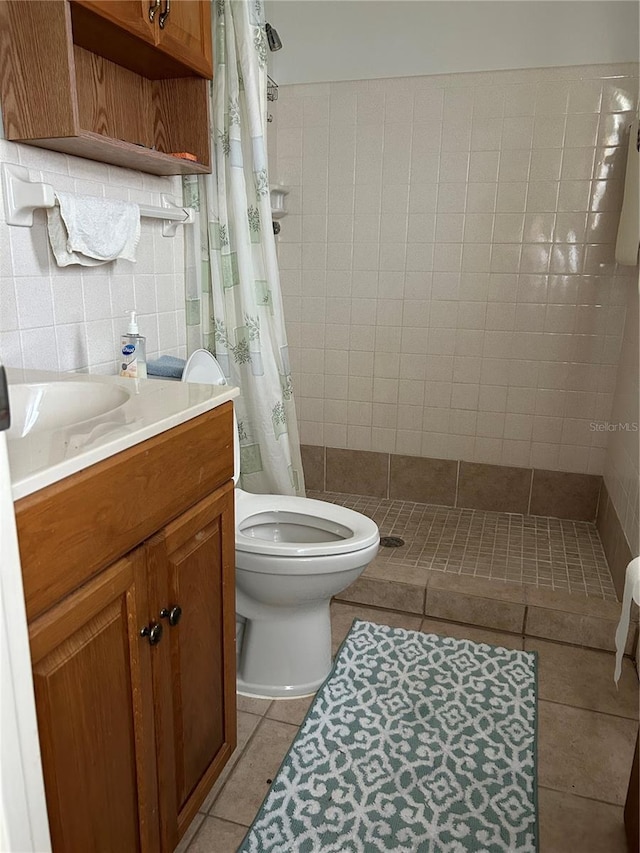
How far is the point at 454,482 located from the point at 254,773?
64.8 inches

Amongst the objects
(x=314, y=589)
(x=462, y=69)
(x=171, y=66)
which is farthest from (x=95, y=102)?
(x=462, y=69)

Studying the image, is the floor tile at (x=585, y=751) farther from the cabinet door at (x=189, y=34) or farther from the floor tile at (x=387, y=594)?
the cabinet door at (x=189, y=34)

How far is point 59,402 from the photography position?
1.27 m

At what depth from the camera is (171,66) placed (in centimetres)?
165

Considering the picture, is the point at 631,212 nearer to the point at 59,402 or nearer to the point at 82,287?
the point at 82,287

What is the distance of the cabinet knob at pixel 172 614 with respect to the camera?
1.09m

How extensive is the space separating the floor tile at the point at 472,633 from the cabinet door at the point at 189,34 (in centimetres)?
174

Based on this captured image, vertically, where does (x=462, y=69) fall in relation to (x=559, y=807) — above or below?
above

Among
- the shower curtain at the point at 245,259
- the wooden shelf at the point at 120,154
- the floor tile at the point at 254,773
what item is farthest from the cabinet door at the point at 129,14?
the floor tile at the point at 254,773

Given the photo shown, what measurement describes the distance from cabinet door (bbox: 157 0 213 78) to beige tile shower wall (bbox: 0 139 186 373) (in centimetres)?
32

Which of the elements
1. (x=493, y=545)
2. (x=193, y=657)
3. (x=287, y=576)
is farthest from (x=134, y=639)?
(x=493, y=545)

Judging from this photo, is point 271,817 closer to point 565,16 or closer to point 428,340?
point 428,340

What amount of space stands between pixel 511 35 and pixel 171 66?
143cm

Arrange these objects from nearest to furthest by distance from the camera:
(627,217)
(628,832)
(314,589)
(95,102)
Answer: (628,832) → (95,102) → (314,589) → (627,217)
